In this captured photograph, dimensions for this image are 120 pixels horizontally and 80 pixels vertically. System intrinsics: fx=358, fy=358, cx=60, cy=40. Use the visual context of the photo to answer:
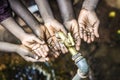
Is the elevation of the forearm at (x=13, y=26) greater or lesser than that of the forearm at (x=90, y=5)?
lesser

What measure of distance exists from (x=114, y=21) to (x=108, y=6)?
22 centimetres

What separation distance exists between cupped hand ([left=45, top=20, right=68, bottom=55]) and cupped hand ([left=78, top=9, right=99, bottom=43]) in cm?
12

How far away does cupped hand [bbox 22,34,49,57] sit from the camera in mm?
2055

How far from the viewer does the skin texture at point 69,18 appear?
2.13 m

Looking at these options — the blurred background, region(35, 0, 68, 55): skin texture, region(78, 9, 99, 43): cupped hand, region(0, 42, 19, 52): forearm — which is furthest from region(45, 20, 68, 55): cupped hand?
the blurred background

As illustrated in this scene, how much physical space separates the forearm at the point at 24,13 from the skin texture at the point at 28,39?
2.5 inches

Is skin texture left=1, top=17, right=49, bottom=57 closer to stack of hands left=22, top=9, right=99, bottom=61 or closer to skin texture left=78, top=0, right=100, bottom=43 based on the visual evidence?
stack of hands left=22, top=9, right=99, bottom=61

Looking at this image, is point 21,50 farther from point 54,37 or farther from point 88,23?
point 88,23

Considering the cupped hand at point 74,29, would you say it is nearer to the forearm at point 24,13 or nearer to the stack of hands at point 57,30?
the stack of hands at point 57,30

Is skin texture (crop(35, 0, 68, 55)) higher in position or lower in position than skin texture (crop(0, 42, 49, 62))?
higher

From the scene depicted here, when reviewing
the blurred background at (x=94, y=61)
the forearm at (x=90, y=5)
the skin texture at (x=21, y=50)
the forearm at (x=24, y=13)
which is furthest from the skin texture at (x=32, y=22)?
the blurred background at (x=94, y=61)

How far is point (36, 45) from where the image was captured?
208 centimetres

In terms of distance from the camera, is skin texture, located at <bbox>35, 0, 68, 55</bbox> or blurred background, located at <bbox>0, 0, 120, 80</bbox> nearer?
skin texture, located at <bbox>35, 0, 68, 55</bbox>

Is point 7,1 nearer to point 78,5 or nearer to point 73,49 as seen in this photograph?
point 73,49
